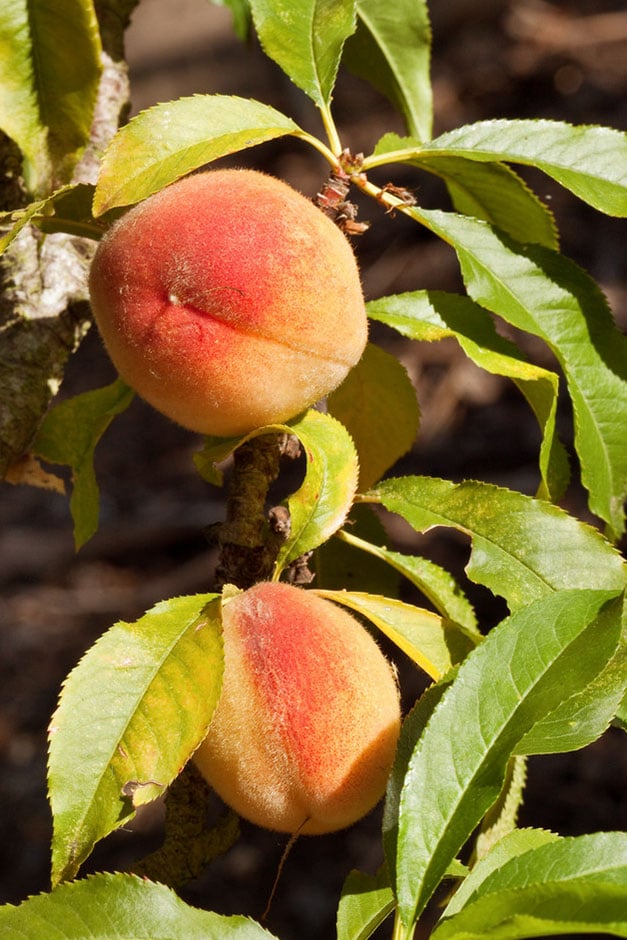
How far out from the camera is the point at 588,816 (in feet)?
6.39

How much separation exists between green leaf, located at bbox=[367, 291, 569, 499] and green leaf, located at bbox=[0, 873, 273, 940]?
1.23ft

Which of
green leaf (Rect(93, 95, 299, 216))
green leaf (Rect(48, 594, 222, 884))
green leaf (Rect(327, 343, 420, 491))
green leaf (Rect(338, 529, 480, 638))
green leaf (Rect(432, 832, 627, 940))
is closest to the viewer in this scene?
green leaf (Rect(432, 832, 627, 940))

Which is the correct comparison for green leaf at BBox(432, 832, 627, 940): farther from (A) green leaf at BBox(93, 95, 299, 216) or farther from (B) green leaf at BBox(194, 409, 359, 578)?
(A) green leaf at BBox(93, 95, 299, 216)

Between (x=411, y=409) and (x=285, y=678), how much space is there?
0.37 m

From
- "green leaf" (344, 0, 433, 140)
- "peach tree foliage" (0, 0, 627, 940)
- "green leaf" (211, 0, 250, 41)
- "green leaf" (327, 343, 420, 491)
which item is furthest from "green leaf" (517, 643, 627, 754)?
"green leaf" (211, 0, 250, 41)

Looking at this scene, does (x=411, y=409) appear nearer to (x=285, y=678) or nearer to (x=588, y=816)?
(x=285, y=678)

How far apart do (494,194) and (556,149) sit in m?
0.08

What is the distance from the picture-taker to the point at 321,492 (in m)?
0.73

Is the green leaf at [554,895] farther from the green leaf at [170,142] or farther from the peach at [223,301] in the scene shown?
the green leaf at [170,142]

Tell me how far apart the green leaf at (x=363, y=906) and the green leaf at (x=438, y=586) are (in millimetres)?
189

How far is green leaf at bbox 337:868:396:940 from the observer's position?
68 cm

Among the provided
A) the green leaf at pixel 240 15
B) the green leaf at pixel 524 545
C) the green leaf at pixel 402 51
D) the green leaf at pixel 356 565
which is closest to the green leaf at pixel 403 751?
the green leaf at pixel 524 545

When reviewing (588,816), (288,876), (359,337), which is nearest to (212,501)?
(288,876)

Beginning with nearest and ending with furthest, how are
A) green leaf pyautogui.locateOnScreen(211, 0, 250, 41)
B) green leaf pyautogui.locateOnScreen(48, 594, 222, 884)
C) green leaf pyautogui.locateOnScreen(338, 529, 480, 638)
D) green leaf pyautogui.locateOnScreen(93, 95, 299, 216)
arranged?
green leaf pyautogui.locateOnScreen(48, 594, 222, 884)
green leaf pyautogui.locateOnScreen(93, 95, 299, 216)
green leaf pyautogui.locateOnScreen(338, 529, 480, 638)
green leaf pyautogui.locateOnScreen(211, 0, 250, 41)
